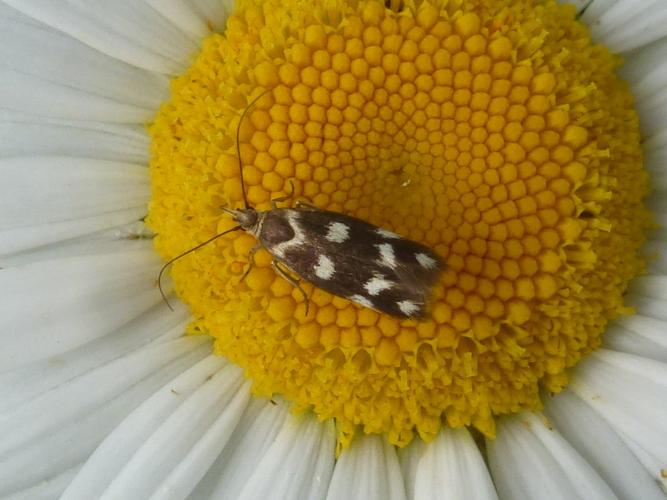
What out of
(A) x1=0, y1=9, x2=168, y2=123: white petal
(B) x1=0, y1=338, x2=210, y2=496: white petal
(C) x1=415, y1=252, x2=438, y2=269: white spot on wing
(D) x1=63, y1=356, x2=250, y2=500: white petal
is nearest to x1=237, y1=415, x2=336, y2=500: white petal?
(D) x1=63, y1=356, x2=250, y2=500: white petal

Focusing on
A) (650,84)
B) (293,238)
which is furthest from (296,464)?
(650,84)

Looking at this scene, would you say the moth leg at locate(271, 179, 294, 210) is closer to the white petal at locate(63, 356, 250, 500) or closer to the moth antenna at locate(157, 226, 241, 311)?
the moth antenna at locate(157, 226, 241, 311)

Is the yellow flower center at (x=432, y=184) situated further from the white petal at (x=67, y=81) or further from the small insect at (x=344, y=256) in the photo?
the white petal at (x=67, y=81)

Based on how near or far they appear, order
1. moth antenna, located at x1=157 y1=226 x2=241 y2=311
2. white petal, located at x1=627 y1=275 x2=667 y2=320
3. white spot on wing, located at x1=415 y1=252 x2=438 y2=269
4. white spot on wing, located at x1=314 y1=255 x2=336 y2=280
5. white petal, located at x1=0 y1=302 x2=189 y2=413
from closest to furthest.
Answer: white spot on wing, located at x1=415 y1=252 x2=438 y2=269, white spot on wing, located at x1=314 y1=255 x2=336 y2=280, moth antenna, located at x1=157 y1=226 x2=241 y2=311, white petal, located at x1=627 y1=275 x2=667 y2=320, white petal, located at x1=0 y1=302 x2=189 y2=413

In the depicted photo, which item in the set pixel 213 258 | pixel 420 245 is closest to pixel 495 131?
pixel 420 245

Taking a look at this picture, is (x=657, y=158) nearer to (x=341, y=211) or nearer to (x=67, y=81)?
(x=341, y=211)

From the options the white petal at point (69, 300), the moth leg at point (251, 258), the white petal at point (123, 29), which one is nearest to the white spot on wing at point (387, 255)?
the moth leg at point (251, 258)
